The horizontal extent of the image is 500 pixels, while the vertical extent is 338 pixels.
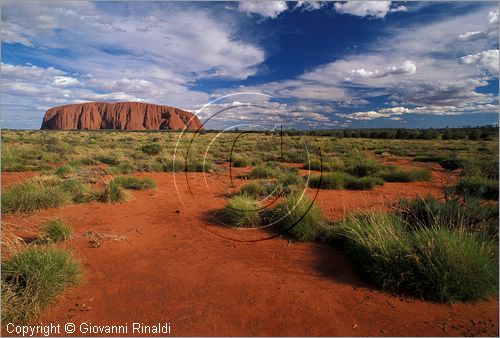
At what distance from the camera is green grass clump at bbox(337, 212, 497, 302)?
3879 millimetres

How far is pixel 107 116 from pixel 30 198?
156 metres

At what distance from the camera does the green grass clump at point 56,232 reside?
220 inches

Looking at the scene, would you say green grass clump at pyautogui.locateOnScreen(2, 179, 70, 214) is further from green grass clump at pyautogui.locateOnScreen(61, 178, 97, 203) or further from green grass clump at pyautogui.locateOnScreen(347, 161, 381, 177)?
green grass clump at pyautogui.locateOnScreen(347, 161, 381, 177)

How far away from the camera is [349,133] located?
65312 mm

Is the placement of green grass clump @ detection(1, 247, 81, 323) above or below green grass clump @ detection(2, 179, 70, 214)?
below

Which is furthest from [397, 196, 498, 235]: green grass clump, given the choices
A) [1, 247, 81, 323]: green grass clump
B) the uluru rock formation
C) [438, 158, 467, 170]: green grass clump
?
the uluru rock formation

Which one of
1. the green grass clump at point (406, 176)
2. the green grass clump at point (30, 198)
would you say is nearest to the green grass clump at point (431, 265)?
the green grass clump at point (30, 198)

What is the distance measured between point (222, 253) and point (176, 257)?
2.74 feet

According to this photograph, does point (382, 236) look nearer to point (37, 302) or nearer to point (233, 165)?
point (37, 302)

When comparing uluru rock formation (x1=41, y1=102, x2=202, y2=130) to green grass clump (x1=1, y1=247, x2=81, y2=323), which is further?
uluru rock formation (x1=41, y1=102, x2=202, y2=130)

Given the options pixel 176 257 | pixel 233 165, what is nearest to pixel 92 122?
pixel 233 165

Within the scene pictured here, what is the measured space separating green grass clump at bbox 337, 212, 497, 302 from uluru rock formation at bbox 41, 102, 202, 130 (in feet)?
455

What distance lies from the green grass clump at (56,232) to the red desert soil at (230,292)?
0.56 ft

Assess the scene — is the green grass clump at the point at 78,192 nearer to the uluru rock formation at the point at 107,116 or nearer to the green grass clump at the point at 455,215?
the green grass clump at the point at 455,215
